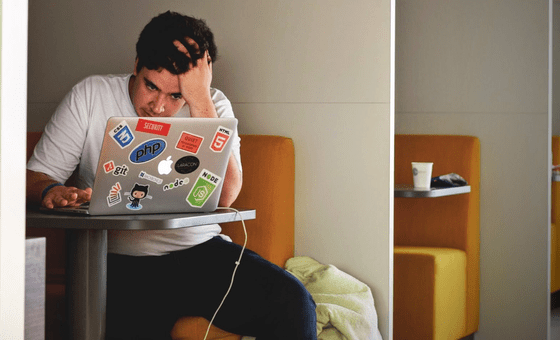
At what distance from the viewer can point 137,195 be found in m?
1.53

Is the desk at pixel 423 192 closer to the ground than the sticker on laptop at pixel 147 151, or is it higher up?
closer to the ground

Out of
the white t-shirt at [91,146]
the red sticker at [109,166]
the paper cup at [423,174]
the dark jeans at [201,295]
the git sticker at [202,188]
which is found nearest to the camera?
the red sticker at [109,166]

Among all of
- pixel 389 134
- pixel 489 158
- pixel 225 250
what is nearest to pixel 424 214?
pixel 489 158

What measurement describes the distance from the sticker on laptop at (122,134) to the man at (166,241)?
0.22 m

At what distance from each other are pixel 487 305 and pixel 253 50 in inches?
71.2

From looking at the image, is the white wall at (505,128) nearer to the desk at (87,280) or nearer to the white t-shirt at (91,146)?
the white t-shirt at (91,146)

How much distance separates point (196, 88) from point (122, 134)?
25.8 inches

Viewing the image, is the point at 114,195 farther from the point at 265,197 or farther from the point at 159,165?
the point at 265,197

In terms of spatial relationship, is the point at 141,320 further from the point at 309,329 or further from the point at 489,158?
the point at 489,158

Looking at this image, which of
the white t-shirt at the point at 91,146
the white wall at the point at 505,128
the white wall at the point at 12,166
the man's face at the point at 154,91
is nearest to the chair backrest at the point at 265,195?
the white t-shirt at the point at 91,146

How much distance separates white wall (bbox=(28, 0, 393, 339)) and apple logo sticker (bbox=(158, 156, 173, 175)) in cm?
113

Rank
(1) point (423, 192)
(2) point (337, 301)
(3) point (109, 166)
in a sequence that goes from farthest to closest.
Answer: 1. (1) point (423, 192)
2. (2) point (337, 301)
3. (3) point (109, 166)

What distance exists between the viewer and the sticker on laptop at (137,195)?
152 cm

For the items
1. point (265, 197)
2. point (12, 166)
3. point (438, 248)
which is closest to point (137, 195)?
point (12, 166)
